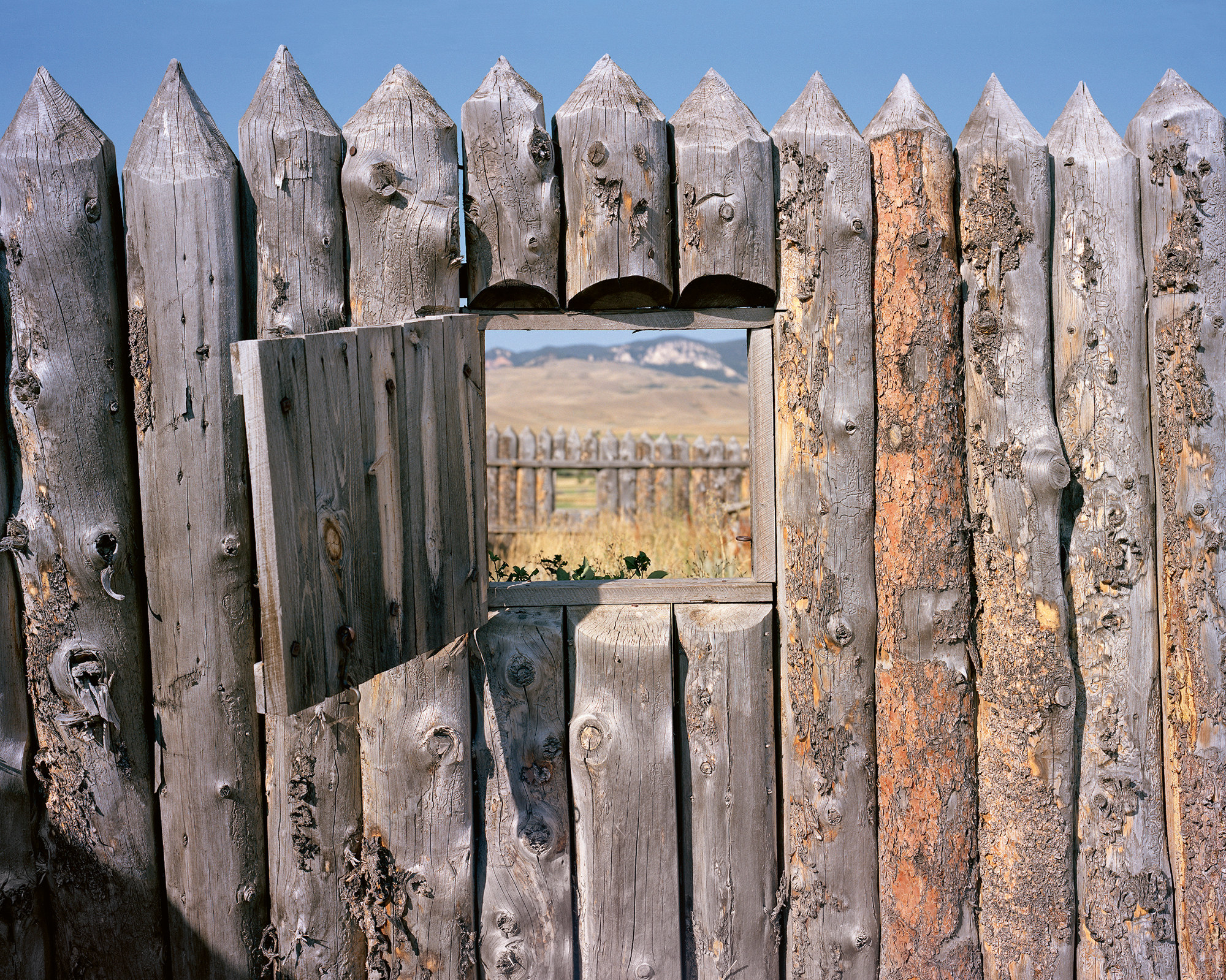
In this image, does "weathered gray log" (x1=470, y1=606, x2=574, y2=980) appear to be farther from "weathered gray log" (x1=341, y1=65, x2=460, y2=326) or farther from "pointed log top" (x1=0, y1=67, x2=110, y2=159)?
"pointed log top" (x1=0, y1=67, x2=110, y2=159)

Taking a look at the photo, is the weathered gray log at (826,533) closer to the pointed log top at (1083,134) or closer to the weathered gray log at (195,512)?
the pointed log top at (1083,134)

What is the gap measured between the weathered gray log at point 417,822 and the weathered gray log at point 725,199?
53.2 inches

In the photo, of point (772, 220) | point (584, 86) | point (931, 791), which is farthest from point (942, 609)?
point (584, 86)

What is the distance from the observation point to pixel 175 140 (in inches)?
94.7

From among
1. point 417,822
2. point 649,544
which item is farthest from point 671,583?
point 649,544

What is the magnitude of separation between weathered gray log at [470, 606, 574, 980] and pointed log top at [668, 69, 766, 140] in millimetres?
1564

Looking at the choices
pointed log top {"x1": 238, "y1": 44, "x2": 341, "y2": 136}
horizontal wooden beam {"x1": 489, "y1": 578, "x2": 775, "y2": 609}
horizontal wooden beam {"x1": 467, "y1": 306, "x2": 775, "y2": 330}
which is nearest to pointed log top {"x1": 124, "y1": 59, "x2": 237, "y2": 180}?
pointed log top {"x1": 238, "y1": 44, "x2": 341, "y2": 136}

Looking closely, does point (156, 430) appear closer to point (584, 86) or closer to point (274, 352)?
point (274, 352)

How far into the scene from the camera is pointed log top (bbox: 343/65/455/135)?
8.03ft

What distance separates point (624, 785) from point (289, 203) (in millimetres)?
1991

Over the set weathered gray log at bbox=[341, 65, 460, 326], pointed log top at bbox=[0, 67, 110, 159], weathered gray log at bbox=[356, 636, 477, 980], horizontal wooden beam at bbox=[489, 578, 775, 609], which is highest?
pointed log top at bbox=[0, 67, 110, 159]

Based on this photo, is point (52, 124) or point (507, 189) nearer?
point (52, 124)

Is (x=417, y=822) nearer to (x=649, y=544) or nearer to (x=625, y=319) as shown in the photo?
(x=625, y=319)

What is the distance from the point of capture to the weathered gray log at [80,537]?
237 cm
